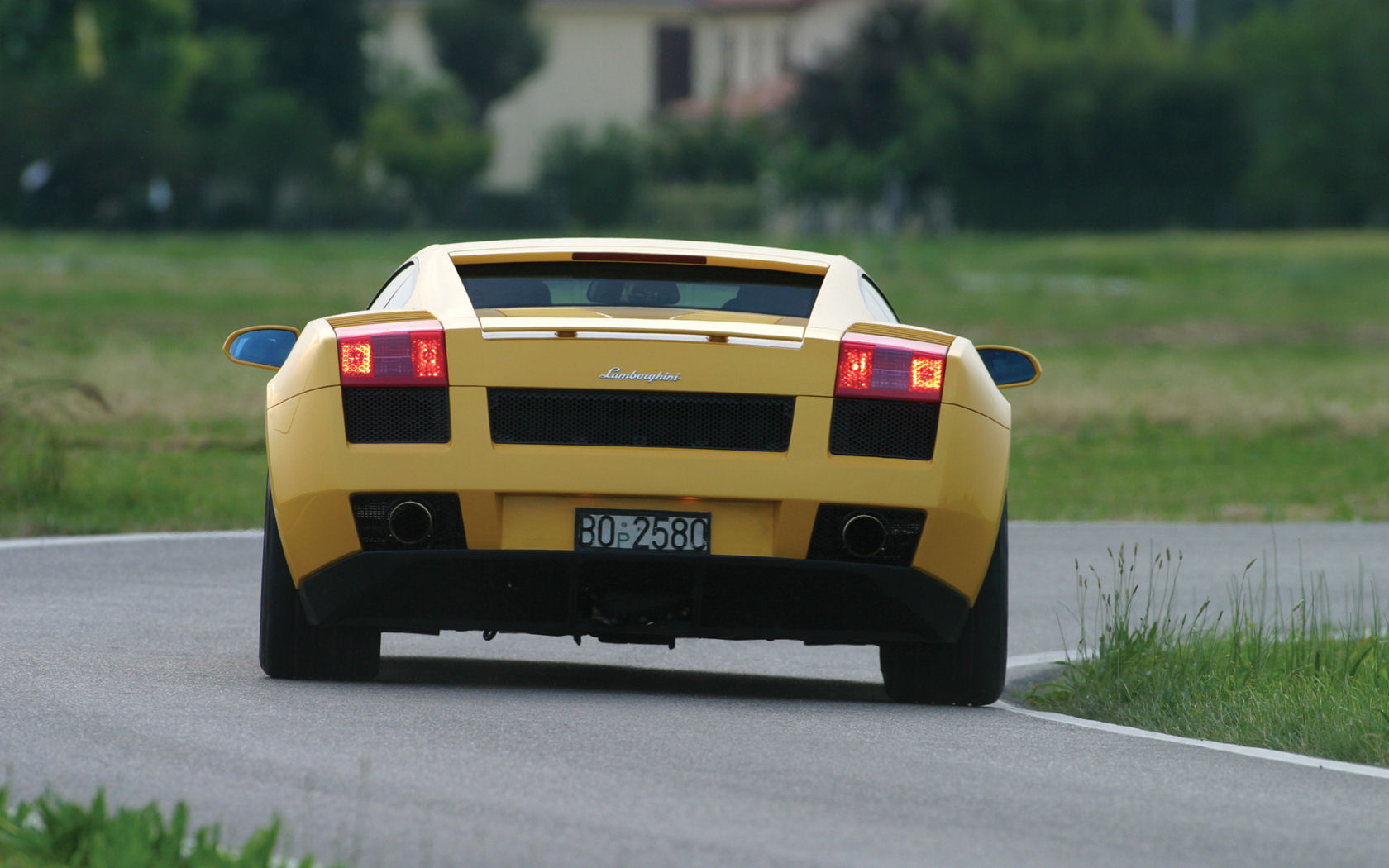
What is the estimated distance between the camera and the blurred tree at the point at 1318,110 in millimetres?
89250

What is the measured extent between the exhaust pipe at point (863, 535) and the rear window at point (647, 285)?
857 millimetres

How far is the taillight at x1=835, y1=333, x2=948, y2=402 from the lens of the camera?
6699mm

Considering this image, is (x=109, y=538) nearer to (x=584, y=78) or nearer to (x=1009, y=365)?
(x=1009, y=365)

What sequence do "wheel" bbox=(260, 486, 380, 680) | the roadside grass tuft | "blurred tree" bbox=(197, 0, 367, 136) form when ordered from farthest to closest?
"blurred tree" bbox=(197, 0, 367, 136) → "wheel" bbox=(260, 486, 380, 680) → the roadside grass tuft

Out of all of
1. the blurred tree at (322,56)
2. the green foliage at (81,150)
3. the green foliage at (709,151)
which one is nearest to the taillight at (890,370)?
the green foliage at (81,150)

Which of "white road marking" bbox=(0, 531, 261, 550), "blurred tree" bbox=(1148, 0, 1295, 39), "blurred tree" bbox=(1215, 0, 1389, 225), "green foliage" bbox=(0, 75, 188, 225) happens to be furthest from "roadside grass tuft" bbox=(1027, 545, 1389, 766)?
"blurred tree" bbox=(1148, 0, 1295, 39)

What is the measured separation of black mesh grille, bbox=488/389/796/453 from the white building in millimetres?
93224

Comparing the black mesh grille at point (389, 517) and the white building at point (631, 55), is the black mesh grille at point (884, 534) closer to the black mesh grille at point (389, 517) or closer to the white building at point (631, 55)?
the black mesh grille at point (389, 517)

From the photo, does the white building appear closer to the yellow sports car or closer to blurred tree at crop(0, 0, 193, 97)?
blurred tree at crop(0, 0, 193, 97)

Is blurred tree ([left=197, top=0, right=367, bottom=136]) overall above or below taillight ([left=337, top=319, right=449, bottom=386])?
above

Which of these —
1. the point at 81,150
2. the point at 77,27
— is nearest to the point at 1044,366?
the point at 77,27

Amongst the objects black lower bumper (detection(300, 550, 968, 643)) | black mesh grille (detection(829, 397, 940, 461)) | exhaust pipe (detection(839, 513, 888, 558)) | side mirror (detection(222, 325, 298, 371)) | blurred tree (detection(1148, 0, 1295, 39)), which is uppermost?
blurred tree (detection(1148, 0, 1295, 39))

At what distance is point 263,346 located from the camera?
25.5 feet

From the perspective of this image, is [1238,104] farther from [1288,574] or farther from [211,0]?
[1288,574]
